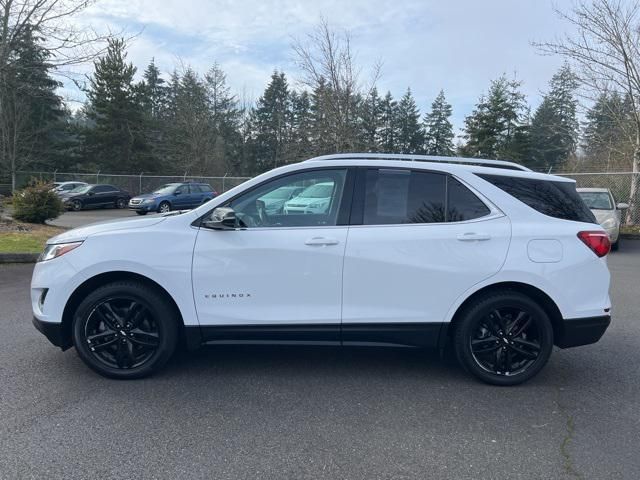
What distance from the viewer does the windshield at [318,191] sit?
3953 mm

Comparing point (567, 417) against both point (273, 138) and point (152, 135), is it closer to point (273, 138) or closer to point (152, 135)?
point (152, 135)

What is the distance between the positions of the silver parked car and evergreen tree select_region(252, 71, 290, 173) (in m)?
42.4

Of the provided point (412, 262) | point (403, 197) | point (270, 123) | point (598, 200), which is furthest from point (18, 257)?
point (270, 123)

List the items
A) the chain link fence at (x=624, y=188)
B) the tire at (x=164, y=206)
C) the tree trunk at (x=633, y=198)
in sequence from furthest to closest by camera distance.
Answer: the tire at (x=164, y=206)
the chain link fence at (x=624, y=188)
the tree trunk at (x=633, y=198)

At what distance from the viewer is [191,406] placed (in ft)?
11.4

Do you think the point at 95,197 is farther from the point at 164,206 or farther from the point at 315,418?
the point at 315,418

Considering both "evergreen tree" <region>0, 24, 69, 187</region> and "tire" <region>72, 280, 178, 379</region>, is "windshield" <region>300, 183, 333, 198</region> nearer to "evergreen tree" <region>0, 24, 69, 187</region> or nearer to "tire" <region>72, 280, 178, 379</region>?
"tire" <region>72, 280, 178, 379</region>

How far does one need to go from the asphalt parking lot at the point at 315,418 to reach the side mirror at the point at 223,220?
127 cm

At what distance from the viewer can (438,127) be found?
61.9m

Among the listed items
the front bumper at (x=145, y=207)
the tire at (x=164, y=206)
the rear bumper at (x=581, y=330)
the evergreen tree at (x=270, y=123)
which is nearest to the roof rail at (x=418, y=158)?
the rear bumper at (x=581, y=330)

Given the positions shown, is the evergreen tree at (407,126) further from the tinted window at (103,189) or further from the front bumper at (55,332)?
the front bumper at (55,332)

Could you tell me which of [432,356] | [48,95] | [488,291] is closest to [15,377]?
[432,356]

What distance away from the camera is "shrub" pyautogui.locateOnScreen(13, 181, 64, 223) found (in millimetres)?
13203

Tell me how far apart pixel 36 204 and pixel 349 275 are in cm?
1256
